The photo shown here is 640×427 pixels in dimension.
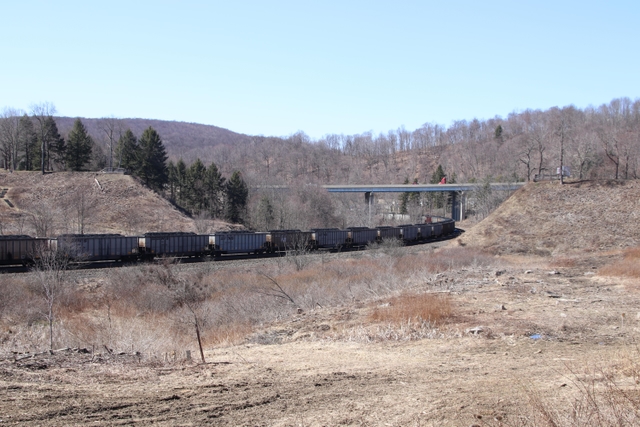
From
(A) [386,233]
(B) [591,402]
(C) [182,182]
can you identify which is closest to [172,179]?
(C) [182,182]

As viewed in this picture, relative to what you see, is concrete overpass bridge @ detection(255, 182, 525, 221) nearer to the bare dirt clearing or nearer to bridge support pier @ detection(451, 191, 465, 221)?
bridge support pier @ detection(451, 191, 465, 221)

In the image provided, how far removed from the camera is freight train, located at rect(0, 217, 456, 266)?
3209 cm

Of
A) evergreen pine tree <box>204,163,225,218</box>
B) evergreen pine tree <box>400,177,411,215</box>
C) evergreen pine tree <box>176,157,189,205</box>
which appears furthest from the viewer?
evergreen pine tree <box>400,177,411,215</box>

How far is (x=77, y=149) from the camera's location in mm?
75062

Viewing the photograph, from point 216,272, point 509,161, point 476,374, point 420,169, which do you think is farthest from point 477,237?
point 420,169

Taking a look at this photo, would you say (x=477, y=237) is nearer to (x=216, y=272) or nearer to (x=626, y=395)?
(x=216, y=272)

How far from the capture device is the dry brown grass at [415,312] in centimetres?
1447

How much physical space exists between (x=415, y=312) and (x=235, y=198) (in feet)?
207

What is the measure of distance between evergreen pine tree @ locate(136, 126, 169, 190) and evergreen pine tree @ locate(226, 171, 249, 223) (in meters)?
11.5

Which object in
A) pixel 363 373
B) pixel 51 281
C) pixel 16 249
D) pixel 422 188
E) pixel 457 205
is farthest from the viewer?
pixel 457 205

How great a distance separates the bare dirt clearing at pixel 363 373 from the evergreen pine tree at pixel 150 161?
64133mm

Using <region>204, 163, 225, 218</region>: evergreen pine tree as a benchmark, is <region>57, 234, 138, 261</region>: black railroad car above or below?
below

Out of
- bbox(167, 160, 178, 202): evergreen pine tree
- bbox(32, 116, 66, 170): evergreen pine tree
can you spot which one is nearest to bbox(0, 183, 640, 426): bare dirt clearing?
bbox(167, 160, 178, 202): evergreen pine tree

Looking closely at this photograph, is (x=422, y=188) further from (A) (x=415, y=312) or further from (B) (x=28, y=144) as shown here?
(A) (x=415, y=312)
